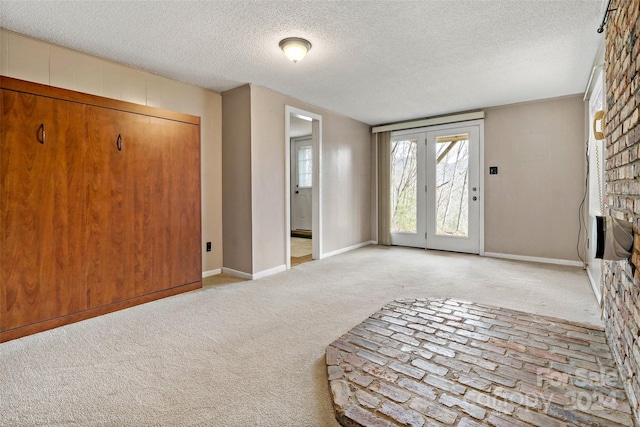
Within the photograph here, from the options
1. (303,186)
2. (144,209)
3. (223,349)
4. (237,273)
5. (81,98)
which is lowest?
(223,349)

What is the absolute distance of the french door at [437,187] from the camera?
499 cm

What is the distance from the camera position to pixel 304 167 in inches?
295

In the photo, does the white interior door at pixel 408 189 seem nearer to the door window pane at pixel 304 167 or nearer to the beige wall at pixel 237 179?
the door window pane at pixel 304 167

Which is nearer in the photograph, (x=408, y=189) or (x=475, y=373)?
(x=475, y=373)

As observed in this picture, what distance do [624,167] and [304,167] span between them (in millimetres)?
6266

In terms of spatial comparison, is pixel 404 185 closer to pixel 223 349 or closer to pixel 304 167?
pixel 304 167

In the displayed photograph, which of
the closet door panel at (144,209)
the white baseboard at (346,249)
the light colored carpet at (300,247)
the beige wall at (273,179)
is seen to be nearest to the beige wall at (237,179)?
the beige wall at (273,179)

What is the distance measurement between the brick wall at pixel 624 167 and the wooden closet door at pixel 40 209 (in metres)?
3.51

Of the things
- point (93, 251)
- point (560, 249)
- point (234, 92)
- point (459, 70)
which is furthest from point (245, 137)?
point (560, 249)

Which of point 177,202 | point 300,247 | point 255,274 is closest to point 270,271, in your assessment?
point 255,274

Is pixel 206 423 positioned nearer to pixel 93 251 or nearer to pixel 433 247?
pixel 93 251

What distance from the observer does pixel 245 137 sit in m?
3.75

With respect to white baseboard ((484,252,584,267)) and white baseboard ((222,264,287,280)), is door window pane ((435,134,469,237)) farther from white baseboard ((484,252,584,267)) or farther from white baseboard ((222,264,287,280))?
white baseboard ((222,264,287,280))

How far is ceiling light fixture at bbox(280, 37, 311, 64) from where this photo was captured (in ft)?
8.45
